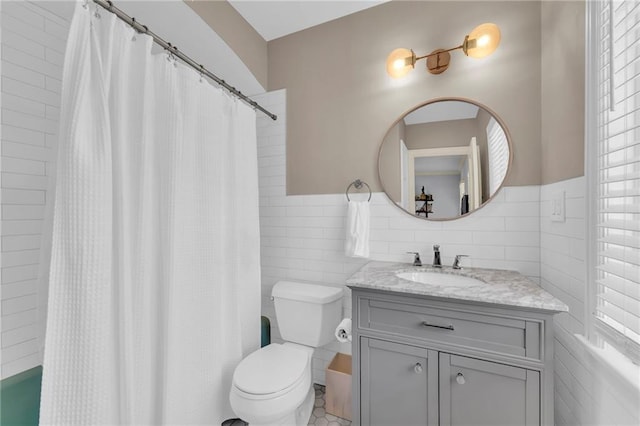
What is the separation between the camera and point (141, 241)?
41.4 inches

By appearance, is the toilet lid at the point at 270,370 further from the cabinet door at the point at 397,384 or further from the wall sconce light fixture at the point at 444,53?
the wall sconce light fixture at the point at 444,53

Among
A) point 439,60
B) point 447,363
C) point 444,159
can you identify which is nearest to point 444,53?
point 439,60

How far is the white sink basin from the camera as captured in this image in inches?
56.1

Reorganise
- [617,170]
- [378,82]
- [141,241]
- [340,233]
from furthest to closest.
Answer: [340,233], [378,82], [141,241], [617,170]

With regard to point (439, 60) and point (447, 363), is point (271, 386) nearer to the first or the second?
point (447, 363)

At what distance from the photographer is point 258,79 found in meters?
2.04

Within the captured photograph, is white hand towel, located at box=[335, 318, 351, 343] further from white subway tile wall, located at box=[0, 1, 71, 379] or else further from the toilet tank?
white subway tile wall, located at box=[0, 1, 71, 379]

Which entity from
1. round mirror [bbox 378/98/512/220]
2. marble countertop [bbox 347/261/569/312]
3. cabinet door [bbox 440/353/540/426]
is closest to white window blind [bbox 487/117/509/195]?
round mirror [bbox 378/98/512/220]

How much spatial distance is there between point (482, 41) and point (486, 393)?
174 cm

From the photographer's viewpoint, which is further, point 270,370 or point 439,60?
point 439,60

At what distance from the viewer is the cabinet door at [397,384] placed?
1.13 meters

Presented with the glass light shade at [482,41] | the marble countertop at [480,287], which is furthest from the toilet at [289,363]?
the glass light shade at [482,41]

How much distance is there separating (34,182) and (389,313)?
6.21ft

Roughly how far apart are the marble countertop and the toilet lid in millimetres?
544
